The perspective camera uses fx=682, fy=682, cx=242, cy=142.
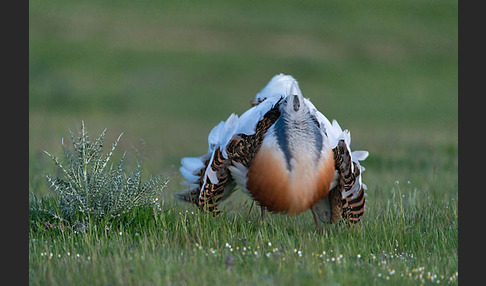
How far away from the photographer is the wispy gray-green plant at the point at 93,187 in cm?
495

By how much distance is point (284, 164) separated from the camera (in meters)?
4.62

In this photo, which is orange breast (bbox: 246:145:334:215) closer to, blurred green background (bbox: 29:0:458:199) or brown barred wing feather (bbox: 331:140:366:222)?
brown barred wing feather (bbox: 331:140:366:222)

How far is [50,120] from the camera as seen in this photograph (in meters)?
13.0

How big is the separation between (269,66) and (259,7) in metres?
3.93

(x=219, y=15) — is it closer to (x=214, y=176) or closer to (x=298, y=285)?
(x=214, y=176)

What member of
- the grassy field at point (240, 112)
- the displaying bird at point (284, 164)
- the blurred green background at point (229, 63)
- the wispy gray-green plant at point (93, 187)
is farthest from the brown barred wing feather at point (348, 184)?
the blurred green background at point (229, 63)

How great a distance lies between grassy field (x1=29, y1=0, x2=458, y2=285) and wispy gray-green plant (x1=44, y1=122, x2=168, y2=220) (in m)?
0.14

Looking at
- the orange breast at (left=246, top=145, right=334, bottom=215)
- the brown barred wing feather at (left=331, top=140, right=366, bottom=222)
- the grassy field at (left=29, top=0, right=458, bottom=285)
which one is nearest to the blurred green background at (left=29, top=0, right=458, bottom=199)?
the grassy field at (left=29, top=0, right=458, bottom=285)

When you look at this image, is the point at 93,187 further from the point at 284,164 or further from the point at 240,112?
the point at 240,112

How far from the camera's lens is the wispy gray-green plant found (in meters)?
4.95

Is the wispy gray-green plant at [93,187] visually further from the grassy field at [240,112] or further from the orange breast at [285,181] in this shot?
the orange breast at [285,181]

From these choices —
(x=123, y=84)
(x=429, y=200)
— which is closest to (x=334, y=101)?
(x=123, y=84)

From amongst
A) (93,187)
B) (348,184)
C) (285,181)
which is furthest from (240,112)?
(285,181)

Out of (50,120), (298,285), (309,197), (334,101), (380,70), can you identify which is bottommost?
(298,285)
